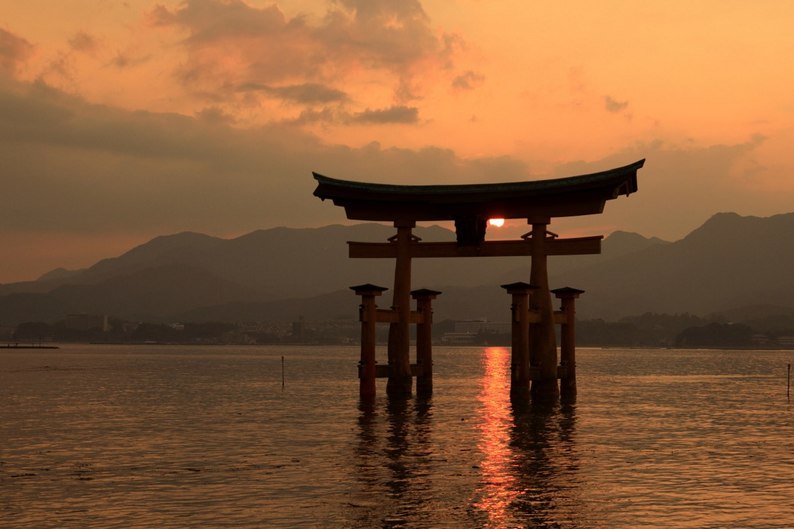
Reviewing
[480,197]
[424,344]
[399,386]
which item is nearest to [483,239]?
[480,197]

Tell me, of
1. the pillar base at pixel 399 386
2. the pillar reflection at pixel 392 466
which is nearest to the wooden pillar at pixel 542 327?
the pillar reflection at pixel 392 466

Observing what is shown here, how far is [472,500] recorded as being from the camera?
1823 centimetres

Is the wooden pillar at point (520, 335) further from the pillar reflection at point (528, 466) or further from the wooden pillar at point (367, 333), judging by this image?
the wooden pillar at point (367, 333)

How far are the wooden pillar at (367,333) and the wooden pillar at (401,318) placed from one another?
945mm

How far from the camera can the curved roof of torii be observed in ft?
116

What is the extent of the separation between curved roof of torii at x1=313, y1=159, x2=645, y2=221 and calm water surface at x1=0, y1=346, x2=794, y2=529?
23.8 feet

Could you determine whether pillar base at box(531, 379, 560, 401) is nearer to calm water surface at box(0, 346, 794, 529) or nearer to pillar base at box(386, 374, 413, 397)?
calm water surface at box(0, 346, 794, 529)

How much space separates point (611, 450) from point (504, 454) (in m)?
3.34

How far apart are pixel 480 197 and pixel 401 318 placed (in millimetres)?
5464

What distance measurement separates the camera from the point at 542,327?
36.7m

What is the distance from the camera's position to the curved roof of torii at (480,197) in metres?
35.2

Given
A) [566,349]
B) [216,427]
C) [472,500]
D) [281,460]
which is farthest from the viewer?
[566,349]

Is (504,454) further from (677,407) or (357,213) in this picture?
(677,407)

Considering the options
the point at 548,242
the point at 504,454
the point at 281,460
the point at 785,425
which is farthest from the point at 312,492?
the point at 785,425
